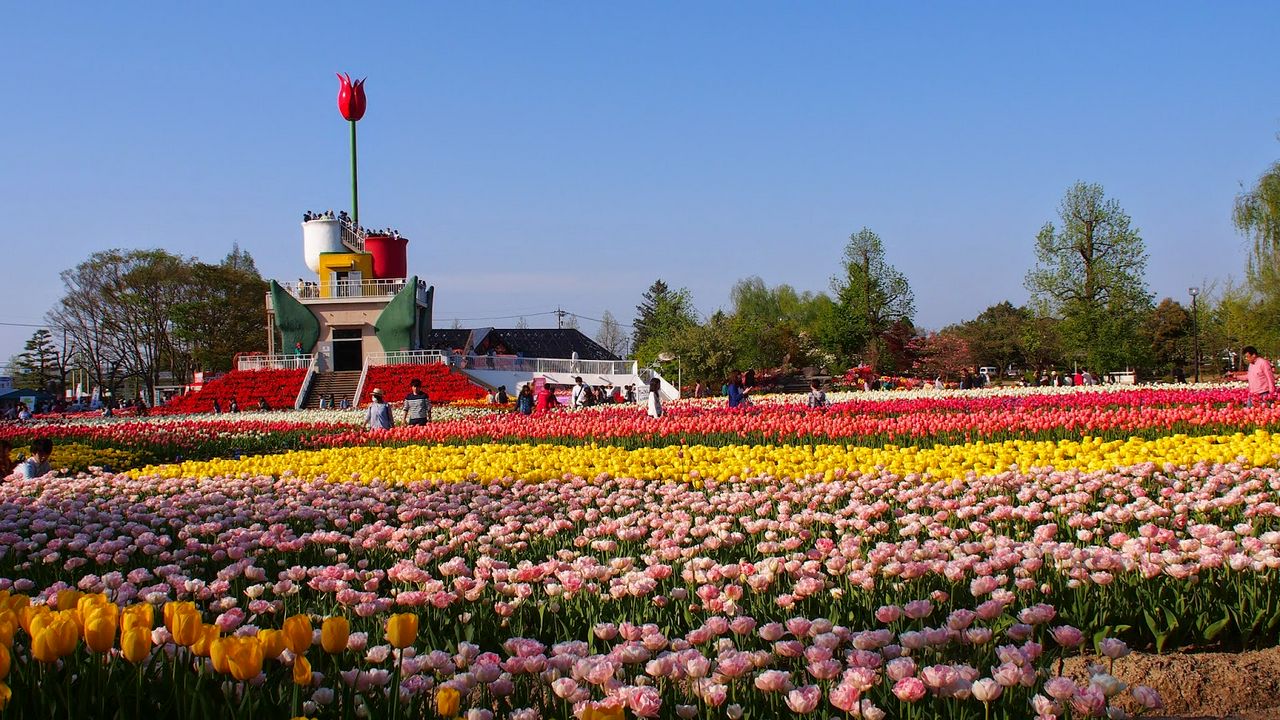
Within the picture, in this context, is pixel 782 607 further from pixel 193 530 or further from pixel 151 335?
pixel 151 335

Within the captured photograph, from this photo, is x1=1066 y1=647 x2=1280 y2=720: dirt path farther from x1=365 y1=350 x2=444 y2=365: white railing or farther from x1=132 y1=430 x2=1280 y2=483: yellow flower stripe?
x1=365 y1=350 x2=444 y2=365: white railing

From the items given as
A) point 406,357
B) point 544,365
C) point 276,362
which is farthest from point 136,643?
point 276,362

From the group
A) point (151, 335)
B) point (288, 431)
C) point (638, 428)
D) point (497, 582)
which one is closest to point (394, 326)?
point (151, 335)

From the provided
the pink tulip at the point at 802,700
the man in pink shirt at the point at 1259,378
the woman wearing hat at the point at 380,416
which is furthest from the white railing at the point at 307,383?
the pink tulip at the point at 802,700

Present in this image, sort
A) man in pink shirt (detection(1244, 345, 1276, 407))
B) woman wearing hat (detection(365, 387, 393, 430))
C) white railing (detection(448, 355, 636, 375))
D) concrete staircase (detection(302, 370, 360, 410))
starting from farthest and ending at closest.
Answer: white railing (detection(448, 355, 636, 375)) → concrete staircase (detection(302, 370, 360, 410)) → woman wearing hat (detection(365, 387, 393, 430)) → man in pink shirt (detection(1244, 345, 1276, 407))

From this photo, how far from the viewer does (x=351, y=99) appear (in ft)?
174

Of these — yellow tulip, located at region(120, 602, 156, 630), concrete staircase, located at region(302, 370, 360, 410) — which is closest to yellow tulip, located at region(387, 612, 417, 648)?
yellow tulip, located at region(120, 602, 156, 630)

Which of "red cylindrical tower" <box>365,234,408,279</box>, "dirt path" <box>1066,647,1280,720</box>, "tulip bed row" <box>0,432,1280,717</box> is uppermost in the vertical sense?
"red cylindrical tower" <box>365,234,408,279</box>

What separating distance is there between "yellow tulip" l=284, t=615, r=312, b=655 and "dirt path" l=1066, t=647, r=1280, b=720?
2.58 meters

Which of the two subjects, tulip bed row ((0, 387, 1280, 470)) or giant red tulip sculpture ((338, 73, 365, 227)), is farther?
giant red tulip sculpture ((338, 73, 365, 227))

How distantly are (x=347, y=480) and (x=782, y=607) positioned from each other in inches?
228

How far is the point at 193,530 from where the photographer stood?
621 cm

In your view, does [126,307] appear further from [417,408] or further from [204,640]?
[204,640]

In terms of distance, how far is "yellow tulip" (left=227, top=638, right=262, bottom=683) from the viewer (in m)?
2.34
